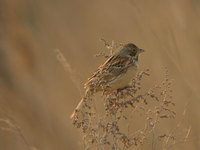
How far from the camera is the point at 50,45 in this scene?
17.6 ft

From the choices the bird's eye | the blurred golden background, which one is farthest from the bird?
the blurred golden background

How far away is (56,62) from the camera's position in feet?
17.2

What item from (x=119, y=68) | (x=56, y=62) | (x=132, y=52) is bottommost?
(x=119, y=68)

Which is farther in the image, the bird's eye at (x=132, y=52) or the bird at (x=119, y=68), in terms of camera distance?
the bird's eye at (x=132, y=52)

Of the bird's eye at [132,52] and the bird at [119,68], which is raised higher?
the bird's eye at [132,52]

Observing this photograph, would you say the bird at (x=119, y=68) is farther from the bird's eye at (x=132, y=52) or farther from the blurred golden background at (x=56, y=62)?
the blurred golden background at (x=56, y=62)

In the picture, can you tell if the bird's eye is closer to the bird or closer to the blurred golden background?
the bird

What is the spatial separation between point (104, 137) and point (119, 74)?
1.19 meters

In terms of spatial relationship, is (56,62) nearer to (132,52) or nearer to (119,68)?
(132,52)

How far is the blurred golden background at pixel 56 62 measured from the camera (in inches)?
140

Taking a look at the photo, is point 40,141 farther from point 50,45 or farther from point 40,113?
point 50,45

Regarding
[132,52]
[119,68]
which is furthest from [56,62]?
[119,68]

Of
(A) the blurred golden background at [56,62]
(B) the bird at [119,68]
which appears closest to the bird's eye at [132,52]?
(B) the bird at [119,68]

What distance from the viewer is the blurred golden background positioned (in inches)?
140
